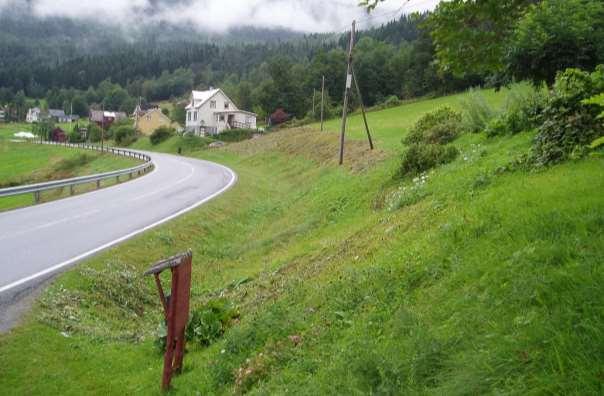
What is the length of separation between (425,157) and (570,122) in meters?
6.30

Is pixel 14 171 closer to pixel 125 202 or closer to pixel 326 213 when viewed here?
pixel 125 202

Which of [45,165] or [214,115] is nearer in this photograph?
[45,165]

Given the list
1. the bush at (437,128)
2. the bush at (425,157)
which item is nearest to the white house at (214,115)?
the bush at (437,128)

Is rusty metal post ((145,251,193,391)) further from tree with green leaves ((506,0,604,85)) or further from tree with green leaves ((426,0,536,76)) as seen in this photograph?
tree with green leaves ((506,0,604,85))

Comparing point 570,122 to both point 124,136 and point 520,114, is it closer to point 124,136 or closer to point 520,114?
point 520,114

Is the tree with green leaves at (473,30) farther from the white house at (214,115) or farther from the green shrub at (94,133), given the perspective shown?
the green shrub at (94,133)

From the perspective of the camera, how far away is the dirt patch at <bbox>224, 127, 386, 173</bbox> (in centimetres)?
2507

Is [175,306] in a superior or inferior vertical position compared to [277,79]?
inferior

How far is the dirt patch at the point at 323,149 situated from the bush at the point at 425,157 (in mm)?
7353

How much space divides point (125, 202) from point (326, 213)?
332 inches

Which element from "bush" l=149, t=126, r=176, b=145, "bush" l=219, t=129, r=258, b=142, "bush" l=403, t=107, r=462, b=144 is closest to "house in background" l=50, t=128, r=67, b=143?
"bush" l=149, t=126, r=176, b=145

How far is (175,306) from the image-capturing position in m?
5.54

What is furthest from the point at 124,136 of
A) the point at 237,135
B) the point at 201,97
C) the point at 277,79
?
the point at 277,79

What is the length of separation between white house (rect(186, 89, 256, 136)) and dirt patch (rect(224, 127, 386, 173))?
117 ft
